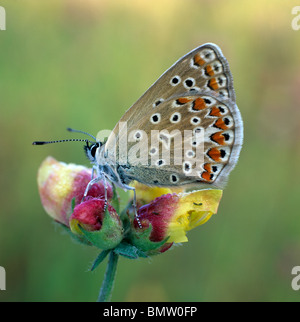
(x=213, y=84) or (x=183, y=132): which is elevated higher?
(x=213, y=84)

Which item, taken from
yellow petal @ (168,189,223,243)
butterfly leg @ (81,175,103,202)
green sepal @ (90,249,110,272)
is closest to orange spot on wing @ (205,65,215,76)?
yellow petal @ (168,189,223,243)

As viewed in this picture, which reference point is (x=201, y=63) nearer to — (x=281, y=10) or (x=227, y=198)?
(x=227, y=198)

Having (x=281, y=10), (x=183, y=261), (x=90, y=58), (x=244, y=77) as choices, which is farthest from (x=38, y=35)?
(x=183, y=261)

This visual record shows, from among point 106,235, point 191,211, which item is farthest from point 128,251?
point 191,211

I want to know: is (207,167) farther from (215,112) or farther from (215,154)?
(215,112)

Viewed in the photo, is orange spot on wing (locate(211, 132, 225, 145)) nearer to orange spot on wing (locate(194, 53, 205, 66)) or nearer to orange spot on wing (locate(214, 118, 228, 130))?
orange spot on wing (locate(214, 118, 228, 130))

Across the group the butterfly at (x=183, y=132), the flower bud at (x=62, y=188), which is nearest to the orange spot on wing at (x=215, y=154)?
the butterfly at (x=183, y=132)
